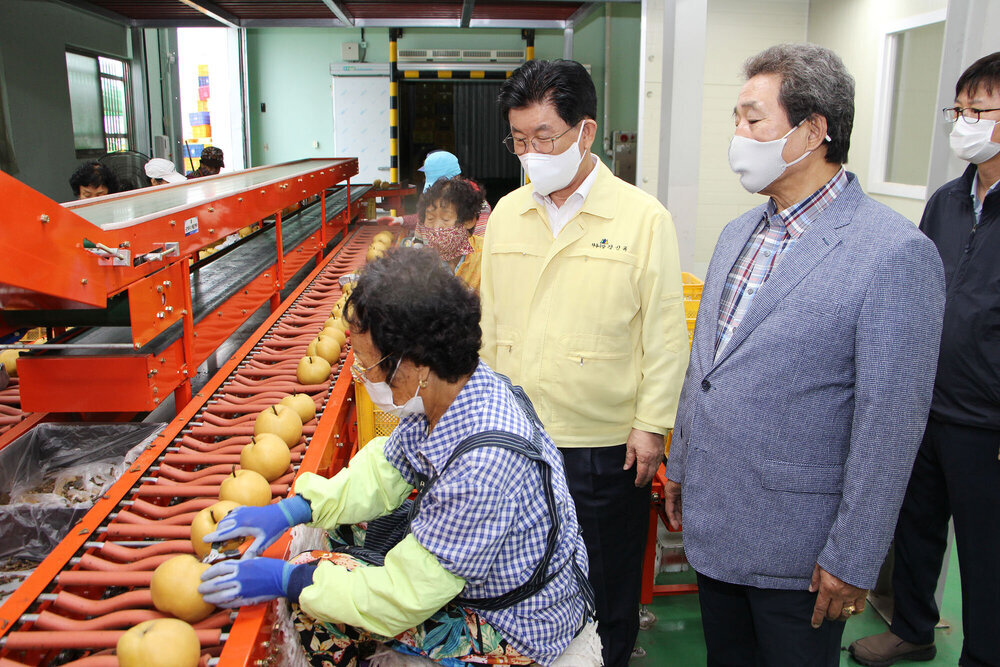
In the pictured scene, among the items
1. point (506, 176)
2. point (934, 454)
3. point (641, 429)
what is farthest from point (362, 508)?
point (506, 176)

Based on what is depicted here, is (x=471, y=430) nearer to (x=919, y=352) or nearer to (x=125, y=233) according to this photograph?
(x=919, y=352)

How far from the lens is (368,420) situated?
3109mm

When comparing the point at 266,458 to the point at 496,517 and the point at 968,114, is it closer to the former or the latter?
the point at 496,517

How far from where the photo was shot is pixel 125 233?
7.90ft

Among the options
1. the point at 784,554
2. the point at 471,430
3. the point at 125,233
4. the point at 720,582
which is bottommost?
the point at 720,582

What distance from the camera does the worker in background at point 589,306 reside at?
7.16 ft

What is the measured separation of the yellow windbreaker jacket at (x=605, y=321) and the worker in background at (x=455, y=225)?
1546 mm

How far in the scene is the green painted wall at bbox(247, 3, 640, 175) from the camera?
12.1 meters

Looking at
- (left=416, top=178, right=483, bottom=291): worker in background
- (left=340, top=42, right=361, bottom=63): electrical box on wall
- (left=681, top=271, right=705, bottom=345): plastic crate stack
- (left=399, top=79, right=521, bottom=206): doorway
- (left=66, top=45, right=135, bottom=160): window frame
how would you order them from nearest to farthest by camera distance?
1. (left=681, top=271, right=705, bottom=345): plastic crate stack
2. (left=416, top=178, right=483, bottom=291): worker in background
3. (left=66, top=45, right=135, bottom=160): window frame
4. (left=399, top=79, right=521, bottom=206): doorway
5. (left=340, top=42, right=361, bottom=63): electrical box on wall

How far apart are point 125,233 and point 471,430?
5.41 feet

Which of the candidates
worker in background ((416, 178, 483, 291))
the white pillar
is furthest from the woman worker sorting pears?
the white pillar

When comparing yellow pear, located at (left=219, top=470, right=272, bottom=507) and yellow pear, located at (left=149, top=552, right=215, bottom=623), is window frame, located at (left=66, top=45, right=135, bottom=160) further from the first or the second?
yellow pear, located at (left=149, top=552, right=215, bottom=623)

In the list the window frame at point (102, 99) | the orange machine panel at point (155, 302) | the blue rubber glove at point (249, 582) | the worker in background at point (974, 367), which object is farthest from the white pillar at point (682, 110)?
the window frame at point (102, 99)

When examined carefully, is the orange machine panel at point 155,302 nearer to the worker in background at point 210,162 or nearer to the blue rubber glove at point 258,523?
the blue rubber glove at point 258,523
